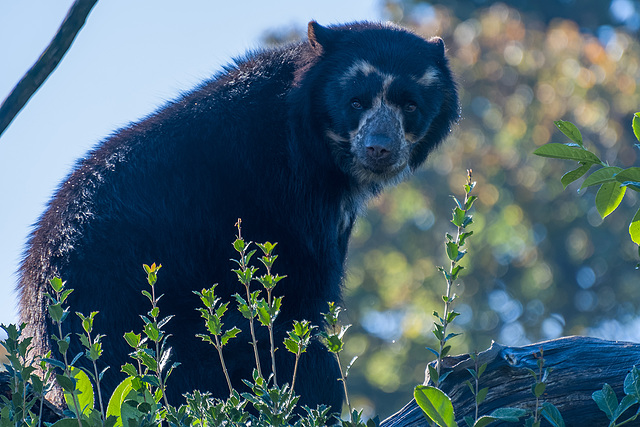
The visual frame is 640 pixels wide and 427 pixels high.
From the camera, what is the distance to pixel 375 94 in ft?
16.3

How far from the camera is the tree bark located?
9.81 feet

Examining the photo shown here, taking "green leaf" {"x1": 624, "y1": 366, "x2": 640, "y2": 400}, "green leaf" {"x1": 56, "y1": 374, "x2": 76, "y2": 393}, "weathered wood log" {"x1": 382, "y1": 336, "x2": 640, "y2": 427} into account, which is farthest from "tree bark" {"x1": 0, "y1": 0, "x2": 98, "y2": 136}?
"green leaf" {"x1": 624, "y1": 366, "x2": 640, "y2": 400}

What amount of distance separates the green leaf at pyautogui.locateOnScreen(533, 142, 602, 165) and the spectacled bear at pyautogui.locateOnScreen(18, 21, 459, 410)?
5.91 feet

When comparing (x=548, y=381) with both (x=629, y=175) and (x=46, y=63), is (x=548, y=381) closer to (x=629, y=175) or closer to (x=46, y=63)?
(x=629, y=175)

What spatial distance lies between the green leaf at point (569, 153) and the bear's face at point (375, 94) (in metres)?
2.11

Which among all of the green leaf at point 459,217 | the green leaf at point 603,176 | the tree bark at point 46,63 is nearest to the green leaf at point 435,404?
the green leaf at point 459,217

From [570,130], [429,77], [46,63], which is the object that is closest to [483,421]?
[570,130]

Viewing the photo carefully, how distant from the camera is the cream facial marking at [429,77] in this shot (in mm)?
5156

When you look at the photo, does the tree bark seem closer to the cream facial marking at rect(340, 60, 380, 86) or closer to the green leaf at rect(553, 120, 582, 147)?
the green leaf at rect(553, 120, 582, 147)

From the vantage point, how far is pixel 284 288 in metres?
4.55

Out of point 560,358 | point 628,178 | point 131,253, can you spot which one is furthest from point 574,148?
point 131,253

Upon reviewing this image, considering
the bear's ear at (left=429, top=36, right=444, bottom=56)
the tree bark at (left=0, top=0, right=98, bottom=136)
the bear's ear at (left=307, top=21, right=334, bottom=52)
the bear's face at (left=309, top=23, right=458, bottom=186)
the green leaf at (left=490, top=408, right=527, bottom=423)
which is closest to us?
the green leaf at (left=490, top=408, right=527, bottom=423)

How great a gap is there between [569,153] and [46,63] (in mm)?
1881

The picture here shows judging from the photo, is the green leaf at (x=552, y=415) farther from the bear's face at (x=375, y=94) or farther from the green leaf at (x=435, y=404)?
the bear's face at (x=375, y=94)
